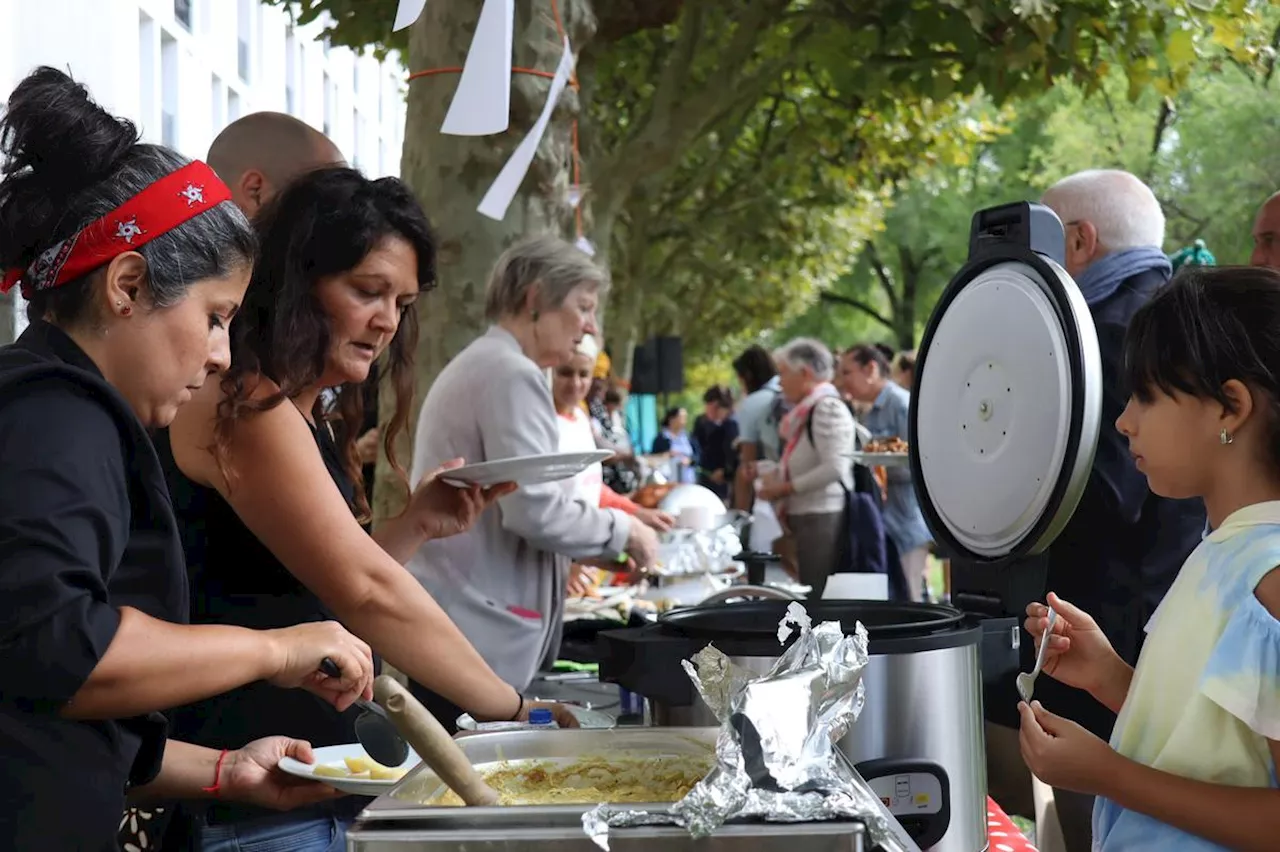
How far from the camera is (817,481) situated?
23.5 ft

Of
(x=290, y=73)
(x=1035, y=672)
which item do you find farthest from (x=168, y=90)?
(x=1035, y=672)

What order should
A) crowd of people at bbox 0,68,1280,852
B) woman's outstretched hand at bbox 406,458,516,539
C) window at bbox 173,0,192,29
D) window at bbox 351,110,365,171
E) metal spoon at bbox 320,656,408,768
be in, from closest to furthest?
crowd of people at bbox 0,68,1280,852 → metal spoon at bbox 320,656,408,768 → woman's outstretched hand at bbox 406,458,516,539 → window at bbox 173,0,192,29 → window at bbox 351,110,365,171

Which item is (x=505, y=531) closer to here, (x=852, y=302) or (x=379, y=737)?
(x=379, y=737)

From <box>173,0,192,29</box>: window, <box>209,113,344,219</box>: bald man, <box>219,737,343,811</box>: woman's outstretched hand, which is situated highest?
<box>173,0,192,29</box>: window

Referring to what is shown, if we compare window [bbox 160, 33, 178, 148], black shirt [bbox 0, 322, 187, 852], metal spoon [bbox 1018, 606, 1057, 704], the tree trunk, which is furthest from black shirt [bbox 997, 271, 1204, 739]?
window [bbox 160, 33, 178, 148]

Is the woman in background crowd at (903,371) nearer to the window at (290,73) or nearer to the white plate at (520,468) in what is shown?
the window at (290,73)

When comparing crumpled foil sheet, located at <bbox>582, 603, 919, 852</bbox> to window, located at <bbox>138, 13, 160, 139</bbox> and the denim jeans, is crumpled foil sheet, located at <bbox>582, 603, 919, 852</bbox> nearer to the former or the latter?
the denim jeans

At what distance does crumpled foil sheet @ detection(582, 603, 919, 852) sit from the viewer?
3.58 feet

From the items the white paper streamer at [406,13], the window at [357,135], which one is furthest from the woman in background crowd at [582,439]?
the window at [357,135]

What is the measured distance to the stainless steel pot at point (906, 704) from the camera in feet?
5.19

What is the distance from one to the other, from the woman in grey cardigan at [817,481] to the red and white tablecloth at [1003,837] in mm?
4997

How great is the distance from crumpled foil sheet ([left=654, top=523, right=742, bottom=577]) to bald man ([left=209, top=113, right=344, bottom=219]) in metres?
2.01

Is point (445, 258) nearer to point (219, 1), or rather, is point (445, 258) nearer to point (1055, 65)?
point (219, 1)

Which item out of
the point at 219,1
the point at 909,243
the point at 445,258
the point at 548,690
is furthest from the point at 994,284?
the point at 909,243
